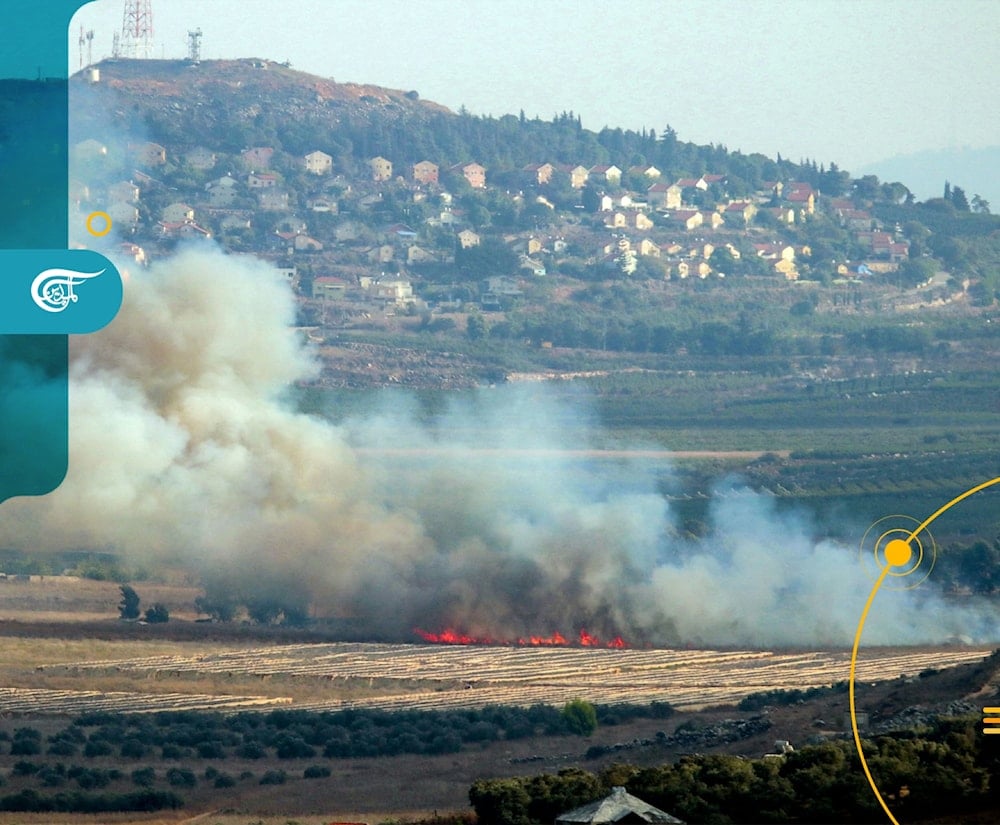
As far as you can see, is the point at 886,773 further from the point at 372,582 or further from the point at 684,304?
the point at 684,304

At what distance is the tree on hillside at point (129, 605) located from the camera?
236ft

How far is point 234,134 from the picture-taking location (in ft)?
648

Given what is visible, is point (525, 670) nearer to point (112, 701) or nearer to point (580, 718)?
point (580, 718)

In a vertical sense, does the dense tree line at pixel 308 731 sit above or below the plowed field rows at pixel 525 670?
above

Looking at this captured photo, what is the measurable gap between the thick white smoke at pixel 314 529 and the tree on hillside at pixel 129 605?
5.39ft

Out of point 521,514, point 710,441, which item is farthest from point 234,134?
point 521,514

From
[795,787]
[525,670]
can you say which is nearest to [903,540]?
[525,670]

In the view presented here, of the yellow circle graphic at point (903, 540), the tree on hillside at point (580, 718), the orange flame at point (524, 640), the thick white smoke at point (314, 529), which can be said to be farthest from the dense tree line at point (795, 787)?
the yellow circle graphic at point (903, 540)

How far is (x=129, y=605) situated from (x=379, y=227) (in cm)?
11184

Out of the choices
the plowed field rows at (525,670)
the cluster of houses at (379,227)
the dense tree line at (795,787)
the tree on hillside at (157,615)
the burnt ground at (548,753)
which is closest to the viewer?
the dense tree line at (795,787)

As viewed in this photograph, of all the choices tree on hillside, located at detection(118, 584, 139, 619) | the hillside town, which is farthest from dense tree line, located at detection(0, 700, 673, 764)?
the hillside town

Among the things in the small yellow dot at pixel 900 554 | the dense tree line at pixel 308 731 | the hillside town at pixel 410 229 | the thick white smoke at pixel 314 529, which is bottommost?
the dense tree line at pixel 308 731

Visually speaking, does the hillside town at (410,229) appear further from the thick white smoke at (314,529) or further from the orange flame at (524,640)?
the orange flame at (524,640)

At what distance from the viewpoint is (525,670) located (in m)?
64.8
